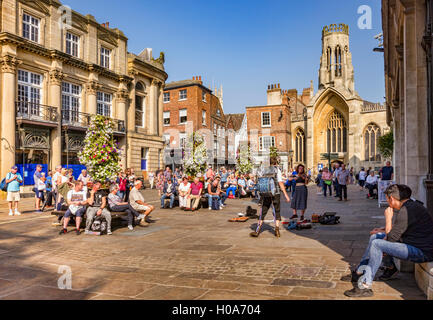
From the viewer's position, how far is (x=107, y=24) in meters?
29.4

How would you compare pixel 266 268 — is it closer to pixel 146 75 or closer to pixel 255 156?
pixel 146 75

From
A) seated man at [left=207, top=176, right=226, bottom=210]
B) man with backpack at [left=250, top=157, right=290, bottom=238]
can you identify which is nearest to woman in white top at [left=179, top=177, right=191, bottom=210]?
seated man at [left=207, top=176, right=226, bottom=210]

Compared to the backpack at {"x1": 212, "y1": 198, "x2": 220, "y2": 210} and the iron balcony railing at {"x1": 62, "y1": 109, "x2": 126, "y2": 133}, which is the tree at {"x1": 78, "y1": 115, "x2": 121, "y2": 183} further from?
the iron balcony railing at {"x1": 62, "y1": 109, "x2": 126, "y2": 133}

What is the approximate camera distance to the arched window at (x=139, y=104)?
3151 cm

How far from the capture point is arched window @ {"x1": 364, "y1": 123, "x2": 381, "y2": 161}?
4897cm

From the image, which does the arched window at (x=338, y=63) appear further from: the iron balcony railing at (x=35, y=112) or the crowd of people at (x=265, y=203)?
the iron balcony railing at (x=35, y=112)

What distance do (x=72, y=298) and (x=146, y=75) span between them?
29.4m

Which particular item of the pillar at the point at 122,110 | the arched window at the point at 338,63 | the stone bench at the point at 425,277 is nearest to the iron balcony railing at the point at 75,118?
the pillar at the point at 122,110

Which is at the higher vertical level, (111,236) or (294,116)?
(294,116)

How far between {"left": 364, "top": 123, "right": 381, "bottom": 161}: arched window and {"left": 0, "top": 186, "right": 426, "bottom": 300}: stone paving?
4335 cm

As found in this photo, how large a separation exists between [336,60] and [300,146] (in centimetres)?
1494

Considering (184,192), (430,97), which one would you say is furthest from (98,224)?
(430,97)

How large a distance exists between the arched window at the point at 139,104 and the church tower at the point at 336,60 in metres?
32.1
